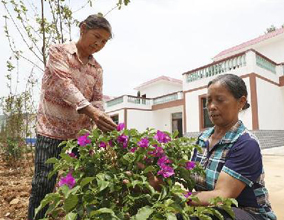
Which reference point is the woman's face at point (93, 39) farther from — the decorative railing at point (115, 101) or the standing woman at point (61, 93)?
the decorative railing at point (115, 101)

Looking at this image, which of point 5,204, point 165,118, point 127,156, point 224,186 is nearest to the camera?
point 127,156

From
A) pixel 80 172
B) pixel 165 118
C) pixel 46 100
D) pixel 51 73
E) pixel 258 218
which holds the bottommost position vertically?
pixel 258 218

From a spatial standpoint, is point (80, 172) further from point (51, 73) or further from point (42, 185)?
point (51, 73)

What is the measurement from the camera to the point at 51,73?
176cm

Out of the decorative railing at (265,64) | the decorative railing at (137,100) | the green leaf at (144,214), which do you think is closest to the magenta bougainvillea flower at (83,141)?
the green leaf at (144,214)

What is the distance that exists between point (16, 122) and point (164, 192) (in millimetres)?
5444

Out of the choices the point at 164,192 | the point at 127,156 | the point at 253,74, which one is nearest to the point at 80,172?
the point at 127,156

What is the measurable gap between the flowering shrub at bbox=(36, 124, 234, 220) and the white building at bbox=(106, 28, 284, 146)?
754cm

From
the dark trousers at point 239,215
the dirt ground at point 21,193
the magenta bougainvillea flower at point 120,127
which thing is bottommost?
the dirt ground at point 21,193

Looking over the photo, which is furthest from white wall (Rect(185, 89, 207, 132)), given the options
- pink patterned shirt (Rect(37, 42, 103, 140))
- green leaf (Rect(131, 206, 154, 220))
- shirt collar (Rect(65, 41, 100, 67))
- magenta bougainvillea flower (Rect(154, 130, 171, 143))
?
green leaf (Rect(131, 206, 154, 220))

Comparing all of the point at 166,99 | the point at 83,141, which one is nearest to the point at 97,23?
the point at 83,141

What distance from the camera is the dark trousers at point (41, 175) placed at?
171cm

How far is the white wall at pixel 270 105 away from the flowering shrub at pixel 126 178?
9.01 meters

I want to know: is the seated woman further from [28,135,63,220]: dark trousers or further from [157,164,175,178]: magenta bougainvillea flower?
[28,135,63,220]: dark trousers
